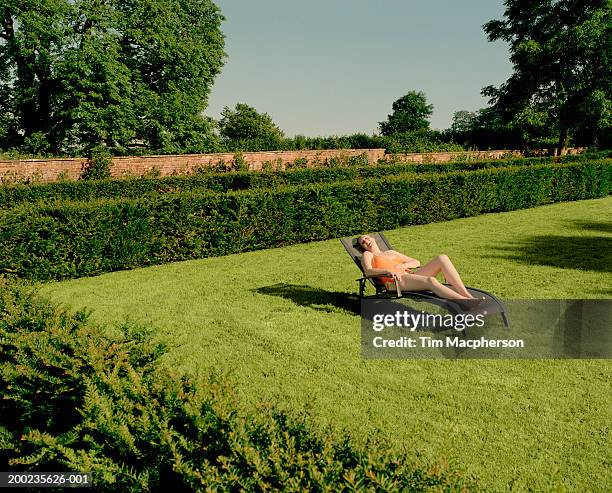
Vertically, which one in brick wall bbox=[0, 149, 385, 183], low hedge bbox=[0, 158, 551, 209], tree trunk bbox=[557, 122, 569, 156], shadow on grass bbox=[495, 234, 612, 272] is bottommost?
shadow on grass bbox=[495, 234, 612, 272]

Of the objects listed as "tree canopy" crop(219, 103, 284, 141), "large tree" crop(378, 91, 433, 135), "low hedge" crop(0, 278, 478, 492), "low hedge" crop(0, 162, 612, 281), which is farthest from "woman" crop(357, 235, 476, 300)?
"large tree" crop(378, 91, 433, 135)

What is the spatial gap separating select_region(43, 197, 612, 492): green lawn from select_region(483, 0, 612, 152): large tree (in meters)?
31.0

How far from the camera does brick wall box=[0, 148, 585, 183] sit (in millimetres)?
21188

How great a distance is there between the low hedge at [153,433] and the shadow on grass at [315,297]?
13.3 feet

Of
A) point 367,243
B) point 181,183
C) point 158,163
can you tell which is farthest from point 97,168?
point 367,243

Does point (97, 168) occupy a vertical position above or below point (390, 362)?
above

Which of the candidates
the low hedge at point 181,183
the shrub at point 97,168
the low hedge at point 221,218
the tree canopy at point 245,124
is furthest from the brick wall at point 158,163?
the tree canopy at point 245,124

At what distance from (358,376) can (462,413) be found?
1124 millimetres

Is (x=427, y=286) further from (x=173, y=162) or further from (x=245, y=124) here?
(x=245, y=124)

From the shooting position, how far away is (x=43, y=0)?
89.4ft

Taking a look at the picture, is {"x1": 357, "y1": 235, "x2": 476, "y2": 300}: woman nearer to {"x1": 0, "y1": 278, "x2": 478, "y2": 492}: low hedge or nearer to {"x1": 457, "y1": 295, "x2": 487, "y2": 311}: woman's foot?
{"x1": 457, "y1": 295, "x2": 487, "y2": 311}: woman's foot

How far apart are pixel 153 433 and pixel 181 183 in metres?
19.1

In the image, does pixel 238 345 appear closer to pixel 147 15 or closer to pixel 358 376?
pixel 358 376

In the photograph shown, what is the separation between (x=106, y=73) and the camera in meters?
28.8
